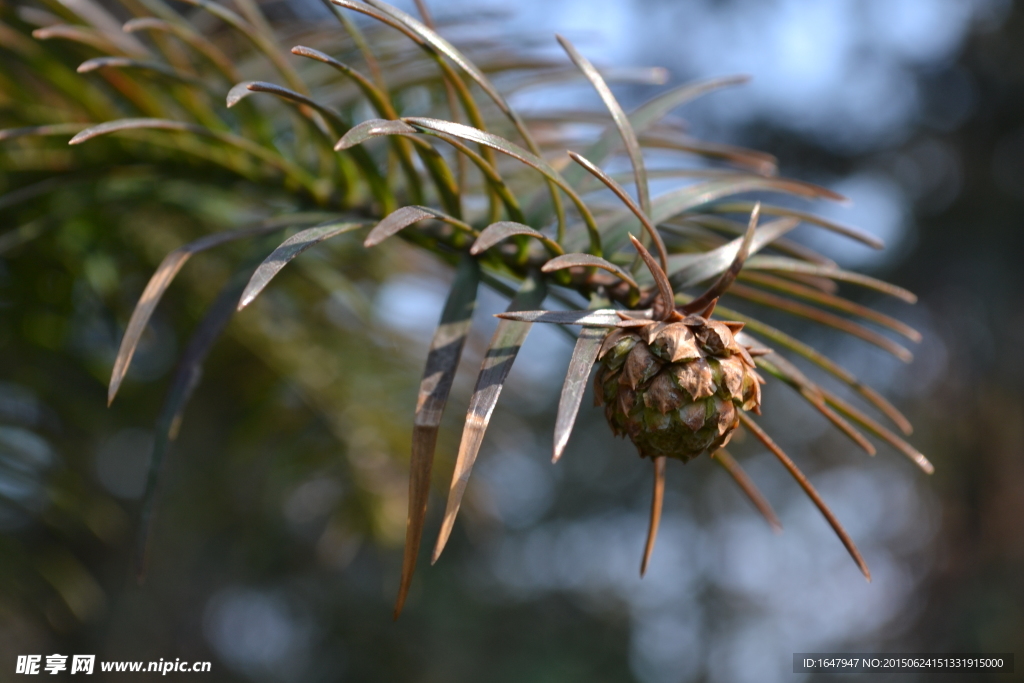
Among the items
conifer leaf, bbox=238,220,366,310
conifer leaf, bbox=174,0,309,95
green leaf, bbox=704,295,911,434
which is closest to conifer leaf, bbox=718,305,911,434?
green leaf, bbox=704,295,911,434

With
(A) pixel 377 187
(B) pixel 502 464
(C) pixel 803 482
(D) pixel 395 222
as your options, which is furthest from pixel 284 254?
(B) pixel 502 464

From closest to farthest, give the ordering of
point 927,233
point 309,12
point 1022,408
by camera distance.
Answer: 1. point 309,12
2. point 1022,408
3. point 927,233

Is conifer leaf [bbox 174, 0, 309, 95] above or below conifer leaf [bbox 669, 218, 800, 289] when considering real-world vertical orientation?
above

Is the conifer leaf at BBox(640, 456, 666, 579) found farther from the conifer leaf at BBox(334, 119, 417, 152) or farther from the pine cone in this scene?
the conifer leaf at BBox(334, 119, 417, 152)

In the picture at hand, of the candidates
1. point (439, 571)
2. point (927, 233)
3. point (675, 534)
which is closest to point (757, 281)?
point (927, 233)

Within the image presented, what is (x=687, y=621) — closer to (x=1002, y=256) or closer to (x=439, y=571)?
(x=439, y=571)

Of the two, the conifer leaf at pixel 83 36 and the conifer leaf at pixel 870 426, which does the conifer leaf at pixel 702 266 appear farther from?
the conifer leaf at pixel 83 36

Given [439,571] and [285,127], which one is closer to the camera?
[285,127]

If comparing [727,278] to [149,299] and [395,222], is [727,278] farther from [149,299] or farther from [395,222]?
[149,299]
